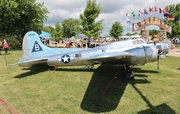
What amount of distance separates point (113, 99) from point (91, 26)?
2641 centimetres

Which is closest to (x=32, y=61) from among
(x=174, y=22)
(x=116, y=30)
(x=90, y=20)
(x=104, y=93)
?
(x=104, y=93)

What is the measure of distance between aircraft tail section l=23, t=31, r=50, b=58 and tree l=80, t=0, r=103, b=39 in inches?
820

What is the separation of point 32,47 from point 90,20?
73.2 feet

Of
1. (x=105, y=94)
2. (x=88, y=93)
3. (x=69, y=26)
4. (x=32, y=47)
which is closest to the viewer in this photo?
(x=105, y=94)

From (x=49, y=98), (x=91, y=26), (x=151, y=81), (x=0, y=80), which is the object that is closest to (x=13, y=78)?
(x=0, y=80)

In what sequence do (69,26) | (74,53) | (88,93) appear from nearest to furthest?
(88,93) < (74,53) < (69,26)

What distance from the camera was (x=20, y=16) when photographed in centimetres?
2942

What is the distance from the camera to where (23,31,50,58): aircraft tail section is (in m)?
10.2

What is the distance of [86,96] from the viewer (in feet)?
21.0

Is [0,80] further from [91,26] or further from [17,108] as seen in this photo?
[91,26]

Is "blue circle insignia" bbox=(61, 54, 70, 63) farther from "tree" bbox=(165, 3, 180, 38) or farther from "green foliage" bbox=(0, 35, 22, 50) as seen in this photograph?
"tree" bbox=(165, 3, 180, 38)

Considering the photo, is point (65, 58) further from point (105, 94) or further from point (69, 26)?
point (69, 26)

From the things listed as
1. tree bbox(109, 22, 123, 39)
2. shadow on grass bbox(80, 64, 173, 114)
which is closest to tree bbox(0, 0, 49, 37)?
shadow on grass bbox(80, 64, 173, 114)

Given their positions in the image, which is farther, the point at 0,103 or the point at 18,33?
the point at 18,33
